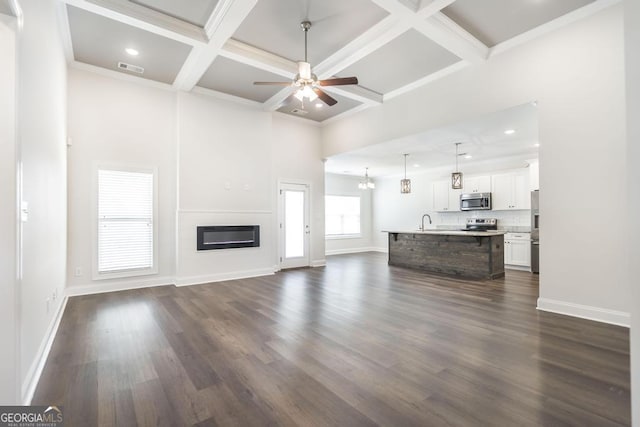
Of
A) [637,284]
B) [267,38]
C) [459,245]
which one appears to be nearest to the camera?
[637,284]

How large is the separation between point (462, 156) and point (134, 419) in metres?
7.96

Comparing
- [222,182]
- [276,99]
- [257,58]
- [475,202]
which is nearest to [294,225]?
[222,182]

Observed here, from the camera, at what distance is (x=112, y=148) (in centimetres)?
486

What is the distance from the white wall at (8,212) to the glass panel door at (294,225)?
5278mm

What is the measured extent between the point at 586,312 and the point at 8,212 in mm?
5209

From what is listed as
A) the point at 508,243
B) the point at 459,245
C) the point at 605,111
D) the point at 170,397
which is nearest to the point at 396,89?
the point at 605,111

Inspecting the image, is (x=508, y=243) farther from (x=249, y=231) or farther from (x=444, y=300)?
(x=249, y=231)

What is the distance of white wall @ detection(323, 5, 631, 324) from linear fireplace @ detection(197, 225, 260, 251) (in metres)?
4.71

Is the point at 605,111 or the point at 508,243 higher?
the point at 605,111

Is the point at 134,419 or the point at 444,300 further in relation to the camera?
the point at 444,300

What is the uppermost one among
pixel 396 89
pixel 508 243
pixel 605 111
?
pixel 396 89

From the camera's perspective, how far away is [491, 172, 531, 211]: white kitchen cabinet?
741cm

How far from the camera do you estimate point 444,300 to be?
4.20 meters

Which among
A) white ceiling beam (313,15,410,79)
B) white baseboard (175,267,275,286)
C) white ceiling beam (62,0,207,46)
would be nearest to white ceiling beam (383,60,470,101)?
white ceiling beam (313,15,410,79)
